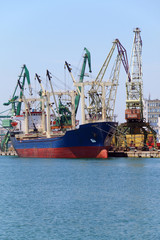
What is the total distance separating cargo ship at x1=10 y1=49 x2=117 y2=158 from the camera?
96.9 metres

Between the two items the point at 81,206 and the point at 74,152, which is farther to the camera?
the point at 74,152

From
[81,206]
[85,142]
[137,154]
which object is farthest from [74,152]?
[81,206]

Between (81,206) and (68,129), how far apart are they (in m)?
72.9

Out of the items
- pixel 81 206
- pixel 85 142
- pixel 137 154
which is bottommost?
pixel 81 206

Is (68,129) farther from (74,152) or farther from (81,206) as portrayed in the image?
(81,206)

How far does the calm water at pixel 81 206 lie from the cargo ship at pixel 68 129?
92.8 ft

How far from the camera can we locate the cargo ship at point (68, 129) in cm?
9694

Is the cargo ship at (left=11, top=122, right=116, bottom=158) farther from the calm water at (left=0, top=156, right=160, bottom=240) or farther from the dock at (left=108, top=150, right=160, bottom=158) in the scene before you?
the calm water at (left=0, top=156, right=160, bottom=240)

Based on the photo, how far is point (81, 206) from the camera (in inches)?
1709

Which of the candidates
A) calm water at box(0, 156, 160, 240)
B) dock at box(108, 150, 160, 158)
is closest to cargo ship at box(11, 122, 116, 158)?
dock at box(108, 150, 160, 158)

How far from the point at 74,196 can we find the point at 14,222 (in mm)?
11593

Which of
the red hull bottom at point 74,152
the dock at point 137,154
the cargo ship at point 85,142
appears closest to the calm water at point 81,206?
the cargo ship at point 85,142

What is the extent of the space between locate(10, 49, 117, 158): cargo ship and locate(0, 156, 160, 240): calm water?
2827 centimetres

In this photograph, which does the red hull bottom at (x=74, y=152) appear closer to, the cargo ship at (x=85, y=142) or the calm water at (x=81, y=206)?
the cargo ship at (x=85, y=142)
